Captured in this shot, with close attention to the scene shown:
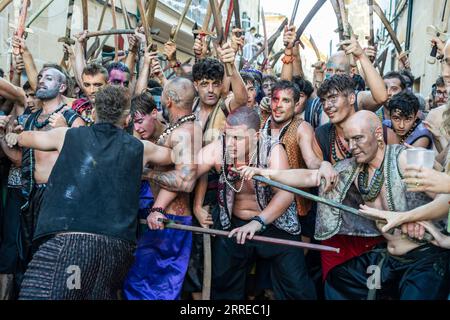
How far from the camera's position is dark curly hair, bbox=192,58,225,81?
4945 millimetres

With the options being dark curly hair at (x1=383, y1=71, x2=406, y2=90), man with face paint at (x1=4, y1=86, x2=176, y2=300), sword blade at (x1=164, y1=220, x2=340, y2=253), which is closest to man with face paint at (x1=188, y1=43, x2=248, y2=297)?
sword blade at (x1=164, y1=220, x2=340, y2=253)

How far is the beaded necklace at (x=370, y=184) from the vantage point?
4.01 metres

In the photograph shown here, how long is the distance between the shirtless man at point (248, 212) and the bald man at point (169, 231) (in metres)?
0.15

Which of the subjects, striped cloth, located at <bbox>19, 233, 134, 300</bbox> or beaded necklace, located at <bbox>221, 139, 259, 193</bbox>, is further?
beaded necklace, located at <bbox>221, 139, 259, 193</bbox>

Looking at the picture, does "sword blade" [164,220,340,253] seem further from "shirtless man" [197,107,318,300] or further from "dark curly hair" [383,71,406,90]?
"dark curly hair" [383,71,406,90]

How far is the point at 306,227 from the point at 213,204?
0.75 m

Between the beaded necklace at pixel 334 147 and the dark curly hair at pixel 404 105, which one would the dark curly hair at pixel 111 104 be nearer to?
the beaded necklace at pixel 334 147

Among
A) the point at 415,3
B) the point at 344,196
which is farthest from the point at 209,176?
the point at 415,3

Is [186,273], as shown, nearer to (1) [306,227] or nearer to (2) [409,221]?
(1) [306,227]

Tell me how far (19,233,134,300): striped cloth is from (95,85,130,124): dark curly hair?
723mm

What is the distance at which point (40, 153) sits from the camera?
4.75 meters

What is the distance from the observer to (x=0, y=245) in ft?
16.8

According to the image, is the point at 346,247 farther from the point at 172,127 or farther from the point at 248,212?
the point at 172,127

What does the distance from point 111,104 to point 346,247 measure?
6.17 ft
